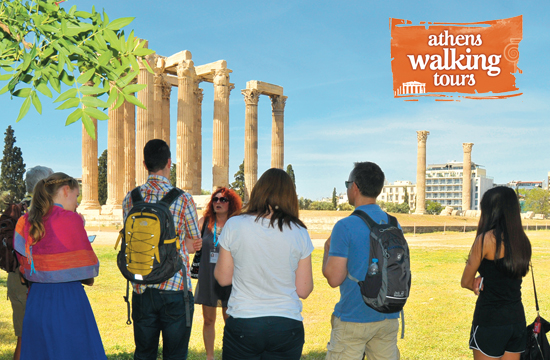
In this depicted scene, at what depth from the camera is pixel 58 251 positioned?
479 cm

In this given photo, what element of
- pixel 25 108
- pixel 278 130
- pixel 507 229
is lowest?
pixel 507 229

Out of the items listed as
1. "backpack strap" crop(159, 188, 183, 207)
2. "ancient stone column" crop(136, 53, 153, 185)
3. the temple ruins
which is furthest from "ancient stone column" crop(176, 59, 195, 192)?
"backpack strap" crop(159, 188, 183, 207)

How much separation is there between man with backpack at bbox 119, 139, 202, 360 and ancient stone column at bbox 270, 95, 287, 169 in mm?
41314

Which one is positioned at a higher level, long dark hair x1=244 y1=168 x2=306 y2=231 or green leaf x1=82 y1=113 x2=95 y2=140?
green leaf x1=82 y1=113 x2=95 y2=140

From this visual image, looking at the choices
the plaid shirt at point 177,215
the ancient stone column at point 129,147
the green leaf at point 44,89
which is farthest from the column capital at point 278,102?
the green leaf at point 44,89

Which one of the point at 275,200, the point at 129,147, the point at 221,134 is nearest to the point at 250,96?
the point at 221,134

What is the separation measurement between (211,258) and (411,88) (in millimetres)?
19333

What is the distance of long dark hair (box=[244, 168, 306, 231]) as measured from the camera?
13.5 ft

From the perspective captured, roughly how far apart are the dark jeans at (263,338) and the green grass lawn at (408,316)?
389 cm

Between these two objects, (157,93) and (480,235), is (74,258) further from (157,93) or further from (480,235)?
(157,93)

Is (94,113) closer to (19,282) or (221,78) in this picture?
(19,282)

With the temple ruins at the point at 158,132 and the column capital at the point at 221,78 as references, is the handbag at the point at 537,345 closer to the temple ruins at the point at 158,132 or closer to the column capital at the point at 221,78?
the temple ruins at the point at 158,132

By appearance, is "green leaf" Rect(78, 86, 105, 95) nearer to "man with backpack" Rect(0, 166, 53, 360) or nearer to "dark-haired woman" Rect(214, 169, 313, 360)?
"dark-haired woman" Rect(214, 169, 313, 360)

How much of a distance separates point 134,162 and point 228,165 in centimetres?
751
